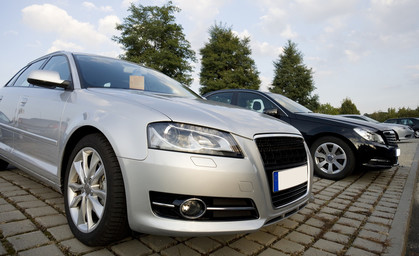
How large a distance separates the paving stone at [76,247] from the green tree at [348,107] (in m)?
65.2

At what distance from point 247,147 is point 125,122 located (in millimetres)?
787

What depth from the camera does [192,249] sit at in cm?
189

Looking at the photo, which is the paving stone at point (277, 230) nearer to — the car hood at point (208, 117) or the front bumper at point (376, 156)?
the car hood at point (208, 117)

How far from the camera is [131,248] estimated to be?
1.85m

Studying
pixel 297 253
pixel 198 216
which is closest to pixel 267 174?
pixel 198 216

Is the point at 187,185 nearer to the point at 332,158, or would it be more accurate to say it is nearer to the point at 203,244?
the point at 203,244

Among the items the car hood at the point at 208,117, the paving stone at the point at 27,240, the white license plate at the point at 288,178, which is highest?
the car hood at the point at 208,117

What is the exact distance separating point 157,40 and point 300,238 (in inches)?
1204

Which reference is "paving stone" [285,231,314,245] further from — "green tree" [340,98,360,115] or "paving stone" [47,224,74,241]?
"green tree" [340,98,360,115]

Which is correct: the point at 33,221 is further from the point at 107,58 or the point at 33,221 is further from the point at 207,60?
the point at 207,60

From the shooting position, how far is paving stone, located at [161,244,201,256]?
5.94ft

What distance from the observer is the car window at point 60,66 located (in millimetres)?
2608

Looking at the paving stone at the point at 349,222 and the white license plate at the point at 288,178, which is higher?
the white license plate at the point at 288,178

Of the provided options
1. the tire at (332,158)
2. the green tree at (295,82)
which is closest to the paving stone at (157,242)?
the tire at (332,158)
